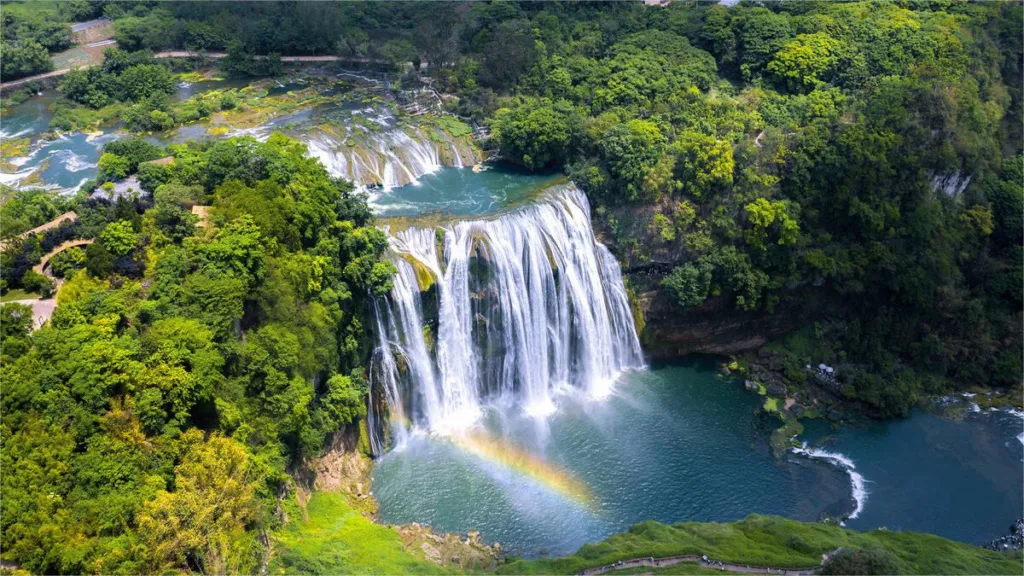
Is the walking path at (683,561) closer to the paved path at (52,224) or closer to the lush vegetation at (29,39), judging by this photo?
the paved path at (52,224)

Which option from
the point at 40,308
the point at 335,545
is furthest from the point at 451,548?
the point at 40,308

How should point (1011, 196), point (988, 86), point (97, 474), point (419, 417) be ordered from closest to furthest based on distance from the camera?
point (97, 474) < point (419, 417) < point (1011, 196) < point (988, 86)

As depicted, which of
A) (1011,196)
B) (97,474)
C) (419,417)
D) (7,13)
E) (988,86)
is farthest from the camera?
(7,13)

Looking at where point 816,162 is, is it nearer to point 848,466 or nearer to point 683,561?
point 848,466

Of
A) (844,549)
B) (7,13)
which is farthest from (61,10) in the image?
(844,549)

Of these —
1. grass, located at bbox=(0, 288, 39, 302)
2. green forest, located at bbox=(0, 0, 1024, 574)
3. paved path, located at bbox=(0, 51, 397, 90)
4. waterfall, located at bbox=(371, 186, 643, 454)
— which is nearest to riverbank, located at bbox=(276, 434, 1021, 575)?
green forest, located at bbox=(0, 0, 1024, 574)

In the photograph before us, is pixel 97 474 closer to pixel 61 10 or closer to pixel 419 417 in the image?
pixel 419 417
